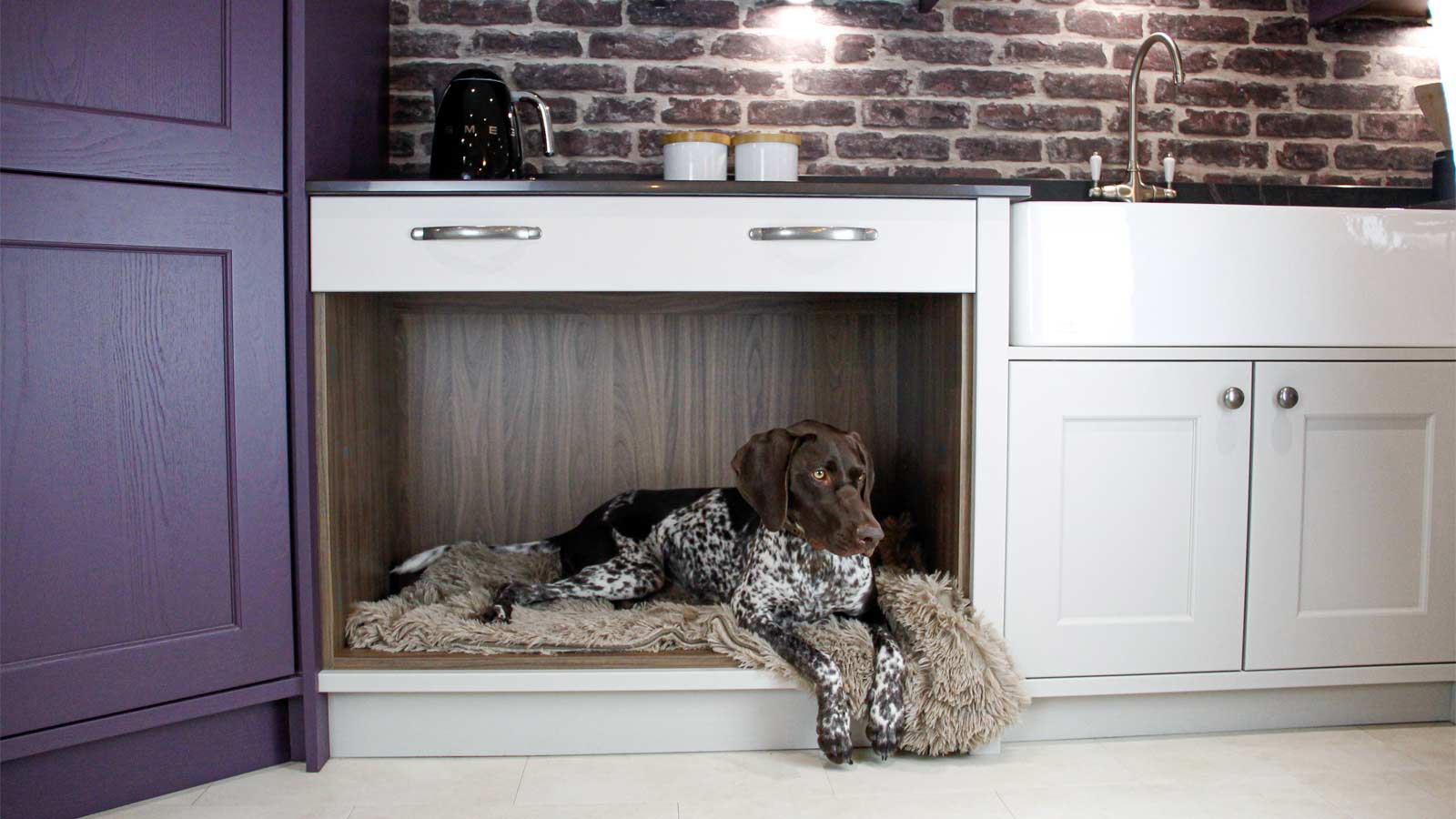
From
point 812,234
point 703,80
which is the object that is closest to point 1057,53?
point 703,80

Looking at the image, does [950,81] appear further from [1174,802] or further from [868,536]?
[1174,802]

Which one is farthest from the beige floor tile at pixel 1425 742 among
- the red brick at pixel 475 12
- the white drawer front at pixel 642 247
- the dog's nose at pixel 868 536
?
the red brick at pixel 475 12

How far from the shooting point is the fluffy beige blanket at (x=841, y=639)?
1.84m

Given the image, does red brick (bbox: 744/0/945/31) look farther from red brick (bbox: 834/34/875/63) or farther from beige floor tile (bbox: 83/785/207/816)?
beige floor tile (bbox: 83/785/207/816)

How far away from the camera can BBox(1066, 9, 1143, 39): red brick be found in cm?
254

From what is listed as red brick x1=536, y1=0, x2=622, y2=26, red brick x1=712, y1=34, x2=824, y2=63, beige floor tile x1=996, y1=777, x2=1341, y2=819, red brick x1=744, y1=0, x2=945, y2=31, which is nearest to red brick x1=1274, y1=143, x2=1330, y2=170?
red brick x1=744, y1=0, x2=945, y2=31

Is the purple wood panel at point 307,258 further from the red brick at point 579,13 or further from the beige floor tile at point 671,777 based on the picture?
the red brick at point 579,13

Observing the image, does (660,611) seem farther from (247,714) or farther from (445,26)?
(445,26)

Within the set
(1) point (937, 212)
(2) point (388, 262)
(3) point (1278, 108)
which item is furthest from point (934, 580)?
(3) point (1278, 108)

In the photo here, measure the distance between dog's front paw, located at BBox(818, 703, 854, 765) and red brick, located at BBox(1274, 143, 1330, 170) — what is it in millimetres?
1801

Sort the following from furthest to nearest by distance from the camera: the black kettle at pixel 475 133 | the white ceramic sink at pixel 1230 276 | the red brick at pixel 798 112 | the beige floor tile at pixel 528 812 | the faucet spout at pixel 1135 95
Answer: the red brick at pixel 798 112 → the faucet spout at pixel 1135 95 → the black kettle at pixel 475 133 → the white ceramic sink at pixel 1230 276 → the beige floor tile at pixel 528 812

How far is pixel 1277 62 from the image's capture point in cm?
260

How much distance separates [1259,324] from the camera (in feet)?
6.44

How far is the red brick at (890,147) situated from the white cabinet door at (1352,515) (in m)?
0.92
